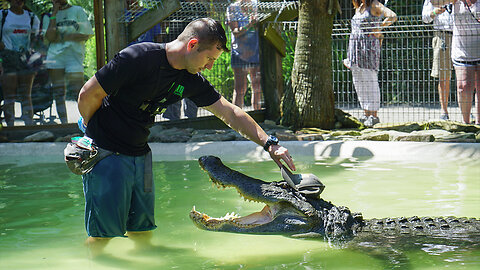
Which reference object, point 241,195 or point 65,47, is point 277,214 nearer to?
point 241,195

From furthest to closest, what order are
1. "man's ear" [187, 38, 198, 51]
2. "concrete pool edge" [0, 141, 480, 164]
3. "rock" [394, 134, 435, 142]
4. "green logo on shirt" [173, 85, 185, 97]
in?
"rock" [394, 134, 435, 142]
"concrete pool edge" [0, 141, 480, 164]
"green logo on shirt" [173, 85, 185, 97]
"man's ear" [187, 38, 198, 51]

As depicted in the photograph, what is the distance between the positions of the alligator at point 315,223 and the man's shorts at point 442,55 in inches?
190

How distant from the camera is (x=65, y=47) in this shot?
7977 mm

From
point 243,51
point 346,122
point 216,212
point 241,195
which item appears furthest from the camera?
point 243,51

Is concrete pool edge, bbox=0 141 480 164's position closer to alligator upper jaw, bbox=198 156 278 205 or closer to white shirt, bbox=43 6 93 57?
white shirt, bbox=43 6 93 57

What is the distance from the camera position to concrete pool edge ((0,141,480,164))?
6.32 m

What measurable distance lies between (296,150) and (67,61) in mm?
3341

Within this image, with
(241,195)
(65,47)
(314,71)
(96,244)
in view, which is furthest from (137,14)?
(96,244)

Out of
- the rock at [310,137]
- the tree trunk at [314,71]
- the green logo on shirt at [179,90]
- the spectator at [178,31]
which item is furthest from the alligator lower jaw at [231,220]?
the spectator at [178,31]

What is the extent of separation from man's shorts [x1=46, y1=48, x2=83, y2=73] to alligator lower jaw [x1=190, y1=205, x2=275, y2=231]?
487 cm

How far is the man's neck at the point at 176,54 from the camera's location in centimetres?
318

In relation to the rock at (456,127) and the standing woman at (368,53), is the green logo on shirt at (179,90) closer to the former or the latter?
the rock at (456,127)

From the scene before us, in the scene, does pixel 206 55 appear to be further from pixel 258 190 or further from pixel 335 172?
pixel 335 172

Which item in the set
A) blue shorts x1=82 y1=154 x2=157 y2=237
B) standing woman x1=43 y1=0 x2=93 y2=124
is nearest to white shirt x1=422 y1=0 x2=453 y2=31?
standing woman x1=43 y1=0 x2=93 y2=124
